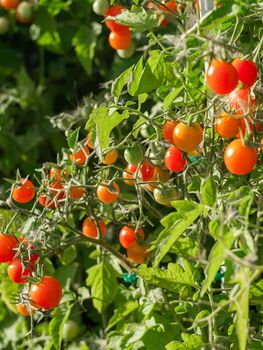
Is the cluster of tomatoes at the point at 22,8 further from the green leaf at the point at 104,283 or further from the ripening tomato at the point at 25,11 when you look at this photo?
the green leaf at the point at 104,283

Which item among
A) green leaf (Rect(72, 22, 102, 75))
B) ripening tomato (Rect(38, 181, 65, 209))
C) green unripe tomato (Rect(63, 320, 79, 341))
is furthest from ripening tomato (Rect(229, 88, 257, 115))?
green leaf (Rect(72, 22, 102, 75))

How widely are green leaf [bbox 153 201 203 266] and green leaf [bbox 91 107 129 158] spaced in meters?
0.18

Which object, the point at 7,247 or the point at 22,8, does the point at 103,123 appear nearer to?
the point at 7,247

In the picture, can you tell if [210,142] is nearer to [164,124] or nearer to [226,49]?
[164,124]

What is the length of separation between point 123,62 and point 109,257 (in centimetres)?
77

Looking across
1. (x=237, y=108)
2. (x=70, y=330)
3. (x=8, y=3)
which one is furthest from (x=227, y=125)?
(x=8, y=3)

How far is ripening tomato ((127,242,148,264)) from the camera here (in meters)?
1.57

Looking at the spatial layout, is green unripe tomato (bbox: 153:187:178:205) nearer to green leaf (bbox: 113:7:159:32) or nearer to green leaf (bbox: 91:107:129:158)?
green leaf (bbox: 91:107:129:158)

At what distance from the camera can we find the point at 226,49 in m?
1.12

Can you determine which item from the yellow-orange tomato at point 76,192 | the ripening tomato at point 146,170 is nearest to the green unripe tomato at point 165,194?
the ripening tomato at point 146,170

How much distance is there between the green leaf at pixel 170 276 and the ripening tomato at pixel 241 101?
31 cm

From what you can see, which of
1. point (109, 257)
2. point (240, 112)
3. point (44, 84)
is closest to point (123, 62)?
point (44, 84)

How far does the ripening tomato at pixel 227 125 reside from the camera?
1.21 meters

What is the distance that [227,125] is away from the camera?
122 cm
